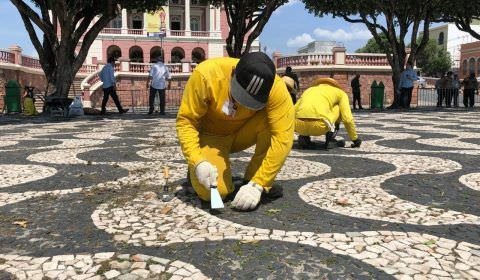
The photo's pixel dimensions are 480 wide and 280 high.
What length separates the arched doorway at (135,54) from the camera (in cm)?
5274

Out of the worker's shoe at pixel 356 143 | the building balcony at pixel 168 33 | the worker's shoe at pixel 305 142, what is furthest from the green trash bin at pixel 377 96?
the building balcony at pixel 168 33

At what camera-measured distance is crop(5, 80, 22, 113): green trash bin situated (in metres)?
17.1

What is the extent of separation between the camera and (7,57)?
25109 millimetres

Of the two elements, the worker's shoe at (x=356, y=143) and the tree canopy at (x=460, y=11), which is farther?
the tree canopy at (x=460, y=11)

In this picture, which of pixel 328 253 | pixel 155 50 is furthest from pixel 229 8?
pixel 155 50

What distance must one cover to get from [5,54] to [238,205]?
84.0ft

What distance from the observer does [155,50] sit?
5356cm

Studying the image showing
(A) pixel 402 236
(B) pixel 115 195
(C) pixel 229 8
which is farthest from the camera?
(C) pixel 229 8

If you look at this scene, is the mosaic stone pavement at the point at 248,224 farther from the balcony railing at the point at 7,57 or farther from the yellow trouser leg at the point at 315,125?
the balcony railing at the point at 7,57

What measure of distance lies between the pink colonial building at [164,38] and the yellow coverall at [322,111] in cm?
4501

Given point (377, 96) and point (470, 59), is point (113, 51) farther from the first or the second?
point (470, 59)

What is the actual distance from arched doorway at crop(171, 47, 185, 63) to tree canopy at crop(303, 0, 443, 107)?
33.3 metres

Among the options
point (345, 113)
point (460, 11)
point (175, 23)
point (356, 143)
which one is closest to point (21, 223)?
point (345, 113)

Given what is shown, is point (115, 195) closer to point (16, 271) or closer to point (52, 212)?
point (52, 212)
